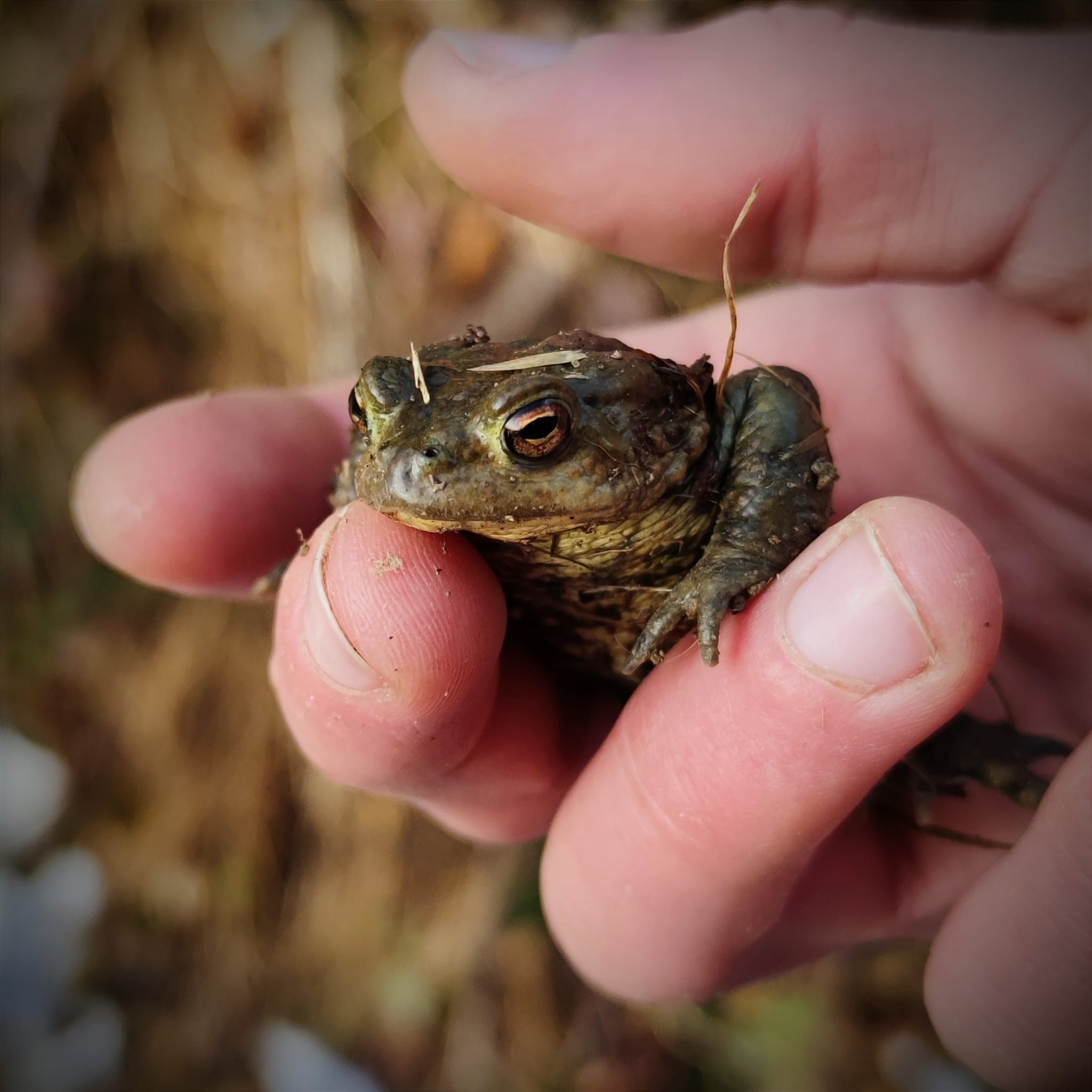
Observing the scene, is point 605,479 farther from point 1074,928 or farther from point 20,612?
point 20,612

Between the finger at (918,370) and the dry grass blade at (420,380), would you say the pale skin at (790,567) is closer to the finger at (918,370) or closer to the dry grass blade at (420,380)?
the finger at (918,370)

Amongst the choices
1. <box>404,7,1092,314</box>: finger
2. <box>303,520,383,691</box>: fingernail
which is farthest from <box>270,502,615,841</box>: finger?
<box>404,7,1092,314</box>: finger

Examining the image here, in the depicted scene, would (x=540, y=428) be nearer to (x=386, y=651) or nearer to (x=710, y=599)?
(x=710, y=599)

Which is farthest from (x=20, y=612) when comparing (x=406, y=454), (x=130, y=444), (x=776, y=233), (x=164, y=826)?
(x=776, y=233)

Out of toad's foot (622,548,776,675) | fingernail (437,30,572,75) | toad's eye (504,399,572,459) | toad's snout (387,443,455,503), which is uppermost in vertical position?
fingernail (437,30,572,75)

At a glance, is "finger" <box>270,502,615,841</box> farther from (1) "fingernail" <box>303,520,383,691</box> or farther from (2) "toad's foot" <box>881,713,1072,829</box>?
(2) "toad's foot" <box>881,713,1072,829</box>

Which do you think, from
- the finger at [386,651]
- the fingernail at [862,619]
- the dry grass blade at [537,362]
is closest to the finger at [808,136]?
the dry grass blade at [537,362]
